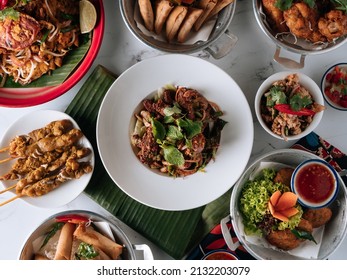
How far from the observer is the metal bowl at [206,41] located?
256cm

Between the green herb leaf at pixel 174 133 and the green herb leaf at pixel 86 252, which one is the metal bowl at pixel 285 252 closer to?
the green herb leaf at pixel 174 133

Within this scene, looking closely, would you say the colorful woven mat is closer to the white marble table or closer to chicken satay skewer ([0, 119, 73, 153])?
the white marble table

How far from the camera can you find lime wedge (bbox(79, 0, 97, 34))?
8.54 feet

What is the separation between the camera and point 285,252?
276cm

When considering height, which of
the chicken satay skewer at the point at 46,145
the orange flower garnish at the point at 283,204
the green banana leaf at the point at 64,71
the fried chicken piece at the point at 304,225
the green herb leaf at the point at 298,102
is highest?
the green banana leaf at the point at 64,71

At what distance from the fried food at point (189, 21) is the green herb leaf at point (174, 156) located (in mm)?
613

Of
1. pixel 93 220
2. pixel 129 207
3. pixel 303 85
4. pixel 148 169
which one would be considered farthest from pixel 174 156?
pixel 303 85

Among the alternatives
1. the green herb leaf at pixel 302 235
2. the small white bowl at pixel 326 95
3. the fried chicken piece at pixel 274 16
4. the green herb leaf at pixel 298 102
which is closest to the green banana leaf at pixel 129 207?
the green herb leaf at pixel 302 235

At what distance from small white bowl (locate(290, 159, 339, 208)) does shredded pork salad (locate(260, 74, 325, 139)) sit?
201 millimetres

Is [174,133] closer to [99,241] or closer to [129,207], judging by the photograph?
[129,207]

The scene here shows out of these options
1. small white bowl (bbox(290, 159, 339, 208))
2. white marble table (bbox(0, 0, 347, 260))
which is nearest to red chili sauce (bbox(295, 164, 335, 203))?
small white bowl (bbox(290, 159, 339, 208))

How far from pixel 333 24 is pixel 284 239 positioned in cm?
116

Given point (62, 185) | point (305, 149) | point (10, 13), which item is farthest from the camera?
point (305, 149)

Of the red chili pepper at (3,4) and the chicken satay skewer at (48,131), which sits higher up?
the red chili pepper at (3,4)
